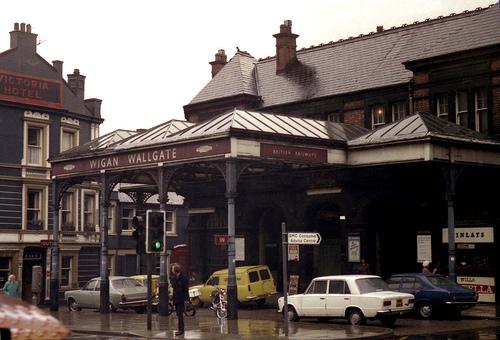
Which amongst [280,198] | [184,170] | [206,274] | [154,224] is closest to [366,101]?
[280,198]

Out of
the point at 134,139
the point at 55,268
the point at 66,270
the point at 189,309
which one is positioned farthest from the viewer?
the point at 66,270

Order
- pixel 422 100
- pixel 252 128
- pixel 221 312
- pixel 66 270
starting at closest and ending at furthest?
pixel 252 128 → pixel 221 312 → pixel 422 100 → pixel 66 270

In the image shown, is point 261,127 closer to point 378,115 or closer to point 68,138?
point 378,115

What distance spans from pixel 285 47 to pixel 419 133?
15.9m

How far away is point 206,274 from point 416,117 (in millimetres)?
17563

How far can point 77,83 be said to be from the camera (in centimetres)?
4569

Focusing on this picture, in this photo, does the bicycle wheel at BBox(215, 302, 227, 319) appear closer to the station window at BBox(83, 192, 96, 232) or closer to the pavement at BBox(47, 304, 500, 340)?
the pavement at BBox(47, 304, 500, 340)

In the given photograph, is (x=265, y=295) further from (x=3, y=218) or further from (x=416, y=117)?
(x=3, y=218)

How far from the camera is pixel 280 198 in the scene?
38.8m

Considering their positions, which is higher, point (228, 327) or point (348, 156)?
point (348, 156)

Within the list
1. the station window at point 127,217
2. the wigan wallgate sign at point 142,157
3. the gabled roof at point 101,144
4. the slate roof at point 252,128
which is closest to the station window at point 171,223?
the station window at point 127,217

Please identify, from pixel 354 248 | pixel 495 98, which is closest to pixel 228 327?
pixel 354 248

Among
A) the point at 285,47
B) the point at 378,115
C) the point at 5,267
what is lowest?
the point at 5,267

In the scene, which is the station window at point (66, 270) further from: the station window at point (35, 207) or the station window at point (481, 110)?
the station window at point (481, 110)
